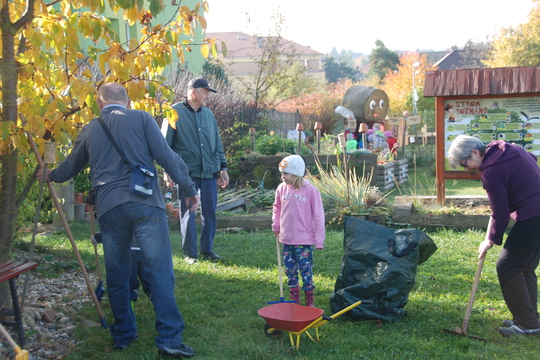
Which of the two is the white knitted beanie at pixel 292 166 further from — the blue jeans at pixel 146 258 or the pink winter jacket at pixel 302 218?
the blue jeans at pixel 146 258

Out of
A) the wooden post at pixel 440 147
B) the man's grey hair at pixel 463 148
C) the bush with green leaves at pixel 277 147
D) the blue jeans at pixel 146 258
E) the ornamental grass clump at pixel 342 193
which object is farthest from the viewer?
the bush with green leaves at pixel 277 147

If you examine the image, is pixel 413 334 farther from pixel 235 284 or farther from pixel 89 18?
pixel 89 18

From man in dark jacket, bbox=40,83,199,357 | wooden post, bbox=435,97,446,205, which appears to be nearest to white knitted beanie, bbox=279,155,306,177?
man in dark jacket, bbox=40,83,199,357

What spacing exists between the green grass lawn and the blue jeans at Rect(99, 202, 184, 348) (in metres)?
0.25

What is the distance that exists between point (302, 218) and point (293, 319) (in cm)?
91

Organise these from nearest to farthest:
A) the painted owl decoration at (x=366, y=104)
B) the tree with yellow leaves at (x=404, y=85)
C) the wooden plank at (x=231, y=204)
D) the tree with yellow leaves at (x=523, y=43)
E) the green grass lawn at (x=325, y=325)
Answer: the green grass lawn at (x=325, y=325)
the wooden plank at (x=231, y=204)
the painted owl decoration at (x=366, y=104)
the tree with yellow leaves at (x=523, y=43)
the tree with yellow leaves at (x=404, y=85)

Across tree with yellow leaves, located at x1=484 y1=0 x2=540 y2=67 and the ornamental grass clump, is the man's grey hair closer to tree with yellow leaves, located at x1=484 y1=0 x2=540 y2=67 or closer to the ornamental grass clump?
the ornamental grass clump

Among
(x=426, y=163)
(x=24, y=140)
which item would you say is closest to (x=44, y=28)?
(x=24, y=140)

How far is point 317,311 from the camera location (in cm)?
401

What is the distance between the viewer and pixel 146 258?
12.4 feet

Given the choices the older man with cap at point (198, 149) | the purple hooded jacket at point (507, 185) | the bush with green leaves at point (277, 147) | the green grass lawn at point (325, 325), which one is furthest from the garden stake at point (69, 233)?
the bush with green leaves at point (277, 147)

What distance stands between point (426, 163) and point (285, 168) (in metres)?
14.2

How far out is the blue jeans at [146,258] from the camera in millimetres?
3775

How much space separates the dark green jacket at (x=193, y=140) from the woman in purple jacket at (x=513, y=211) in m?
3.02
